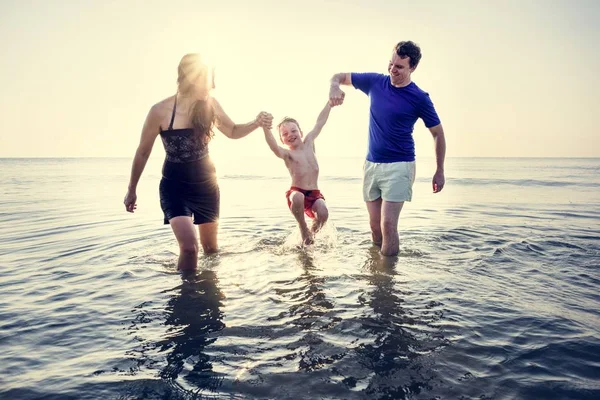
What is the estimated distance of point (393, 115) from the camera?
595cm

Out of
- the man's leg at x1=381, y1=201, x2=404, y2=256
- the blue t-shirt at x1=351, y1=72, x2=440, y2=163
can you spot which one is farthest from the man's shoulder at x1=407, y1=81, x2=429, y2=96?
the man's leg at x1=381, y1=201, x2=404, y2=256

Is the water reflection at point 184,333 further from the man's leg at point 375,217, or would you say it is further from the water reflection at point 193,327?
the man's leg at point 375,217

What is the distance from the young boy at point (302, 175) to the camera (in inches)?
285

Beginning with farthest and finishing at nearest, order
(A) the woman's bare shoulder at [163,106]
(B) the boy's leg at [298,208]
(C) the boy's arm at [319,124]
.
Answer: (C) the boy's arm at [319,124], (B) the boy's leg at [298,208], (A) the woman's bare shoulder at [163,106]

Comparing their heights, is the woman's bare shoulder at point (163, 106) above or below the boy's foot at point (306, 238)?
above

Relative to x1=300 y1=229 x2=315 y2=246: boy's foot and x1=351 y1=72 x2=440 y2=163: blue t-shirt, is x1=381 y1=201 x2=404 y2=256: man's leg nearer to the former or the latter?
x1=351 y1=72 x2=440 y2=163: blue t-shirt

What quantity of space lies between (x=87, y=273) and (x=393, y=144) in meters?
4.91

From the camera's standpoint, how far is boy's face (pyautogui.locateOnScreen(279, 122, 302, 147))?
7.43 m

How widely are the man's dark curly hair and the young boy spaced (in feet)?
6.02

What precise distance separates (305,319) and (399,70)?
3806 millimetres

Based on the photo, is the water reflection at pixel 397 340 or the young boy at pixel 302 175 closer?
the water reflection at pixel 397 340

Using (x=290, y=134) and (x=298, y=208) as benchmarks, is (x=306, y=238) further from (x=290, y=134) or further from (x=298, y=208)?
(x=290, y=134)

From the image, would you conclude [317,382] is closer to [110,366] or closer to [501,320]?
[110,366]

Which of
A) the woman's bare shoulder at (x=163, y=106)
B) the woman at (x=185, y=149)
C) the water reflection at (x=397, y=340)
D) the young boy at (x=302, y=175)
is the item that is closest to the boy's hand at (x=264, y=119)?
the woman at (x=185, y=149)
